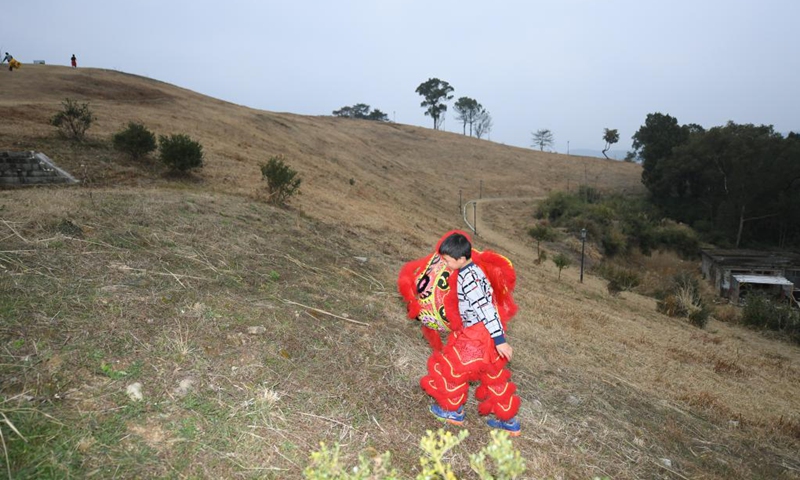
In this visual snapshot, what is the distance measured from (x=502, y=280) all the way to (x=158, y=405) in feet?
10.1

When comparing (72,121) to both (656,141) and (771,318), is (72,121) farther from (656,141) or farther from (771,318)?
(656,141)

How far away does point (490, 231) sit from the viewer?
26688 mm

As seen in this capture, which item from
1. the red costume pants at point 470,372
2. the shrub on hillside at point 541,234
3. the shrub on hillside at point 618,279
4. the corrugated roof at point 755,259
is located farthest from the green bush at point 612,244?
the red costume pants at point 470,372

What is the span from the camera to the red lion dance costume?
3.62 meters

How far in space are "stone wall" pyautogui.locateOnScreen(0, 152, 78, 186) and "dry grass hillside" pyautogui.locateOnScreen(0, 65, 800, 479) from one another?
0.68 metres

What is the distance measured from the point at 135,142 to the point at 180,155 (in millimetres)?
1796

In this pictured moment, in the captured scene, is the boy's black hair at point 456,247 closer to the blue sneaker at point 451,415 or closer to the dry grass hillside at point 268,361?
the blue sneaker at point 451,415

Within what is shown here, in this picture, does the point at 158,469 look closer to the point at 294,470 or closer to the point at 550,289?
the point at 294,470

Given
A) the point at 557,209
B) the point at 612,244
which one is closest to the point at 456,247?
the point at 612,244

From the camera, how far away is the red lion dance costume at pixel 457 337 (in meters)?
3.62

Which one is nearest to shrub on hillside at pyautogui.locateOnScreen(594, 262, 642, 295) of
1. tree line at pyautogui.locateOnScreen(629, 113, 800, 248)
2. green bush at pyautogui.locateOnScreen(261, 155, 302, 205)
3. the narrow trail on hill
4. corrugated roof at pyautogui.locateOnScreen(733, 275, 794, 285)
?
the narrow trail on hill

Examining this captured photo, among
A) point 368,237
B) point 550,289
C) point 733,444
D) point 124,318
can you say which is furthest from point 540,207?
point 124,318

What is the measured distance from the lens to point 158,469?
2.81 metres

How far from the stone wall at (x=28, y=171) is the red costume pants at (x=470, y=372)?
10324 millimetres
